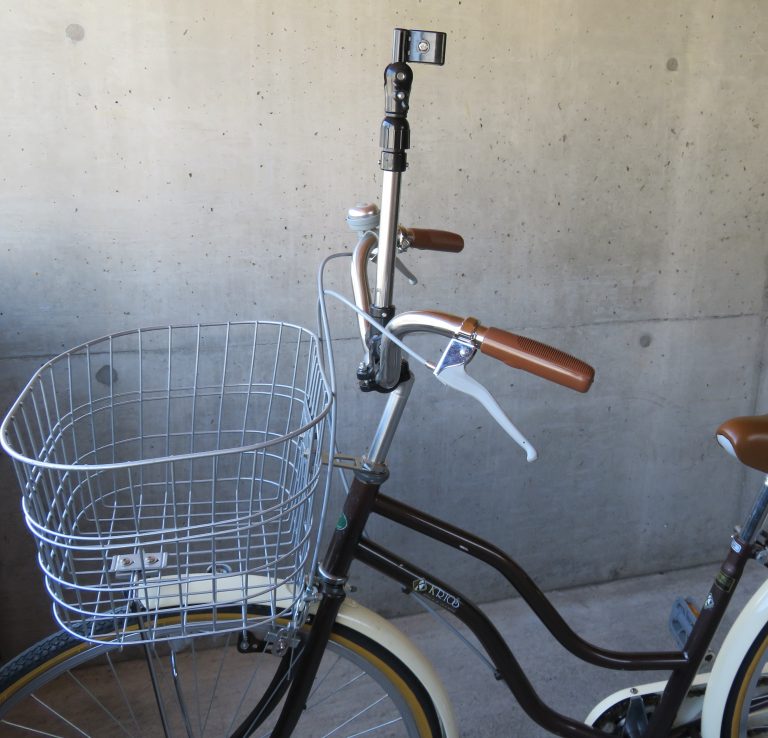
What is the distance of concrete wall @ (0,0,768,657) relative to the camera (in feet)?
5.98

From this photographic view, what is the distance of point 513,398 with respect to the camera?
2.32m

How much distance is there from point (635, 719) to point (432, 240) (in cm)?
107

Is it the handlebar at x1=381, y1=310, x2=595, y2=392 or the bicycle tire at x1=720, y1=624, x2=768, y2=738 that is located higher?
the handlebar at x1=381, y1=310, x2=595, y2=392

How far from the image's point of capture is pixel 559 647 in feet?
7.63

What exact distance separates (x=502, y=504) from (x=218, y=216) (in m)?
1.18

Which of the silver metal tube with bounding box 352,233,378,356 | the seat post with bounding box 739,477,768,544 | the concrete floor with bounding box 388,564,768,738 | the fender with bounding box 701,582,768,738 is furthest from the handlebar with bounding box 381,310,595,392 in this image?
the concrete floor with bounding box 388,564,768,738

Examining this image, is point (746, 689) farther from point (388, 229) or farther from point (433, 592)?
point (388, 229)

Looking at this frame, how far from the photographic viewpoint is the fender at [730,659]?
1553 mm

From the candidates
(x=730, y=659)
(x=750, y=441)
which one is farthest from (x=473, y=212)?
(x=730, y=659)

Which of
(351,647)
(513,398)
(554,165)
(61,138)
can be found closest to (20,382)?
(61,138)

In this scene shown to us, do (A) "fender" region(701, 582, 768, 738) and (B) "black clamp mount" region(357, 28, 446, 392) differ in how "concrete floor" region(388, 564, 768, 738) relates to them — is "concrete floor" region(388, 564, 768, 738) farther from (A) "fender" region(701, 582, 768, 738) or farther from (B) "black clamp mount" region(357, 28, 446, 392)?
(B) "black clamp mount" region(357, 28, 446, 392)

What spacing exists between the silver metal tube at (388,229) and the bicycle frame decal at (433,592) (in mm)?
542

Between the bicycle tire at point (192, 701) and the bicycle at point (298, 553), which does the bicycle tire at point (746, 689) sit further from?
the bicycle tire at point (192, 701)

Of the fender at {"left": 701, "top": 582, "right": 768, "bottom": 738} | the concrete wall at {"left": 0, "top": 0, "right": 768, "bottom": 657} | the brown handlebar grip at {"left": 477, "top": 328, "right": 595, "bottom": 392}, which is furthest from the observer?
the concrete wall at {"left": 0, "top": 0, "right": 768, "bottom": 657}
